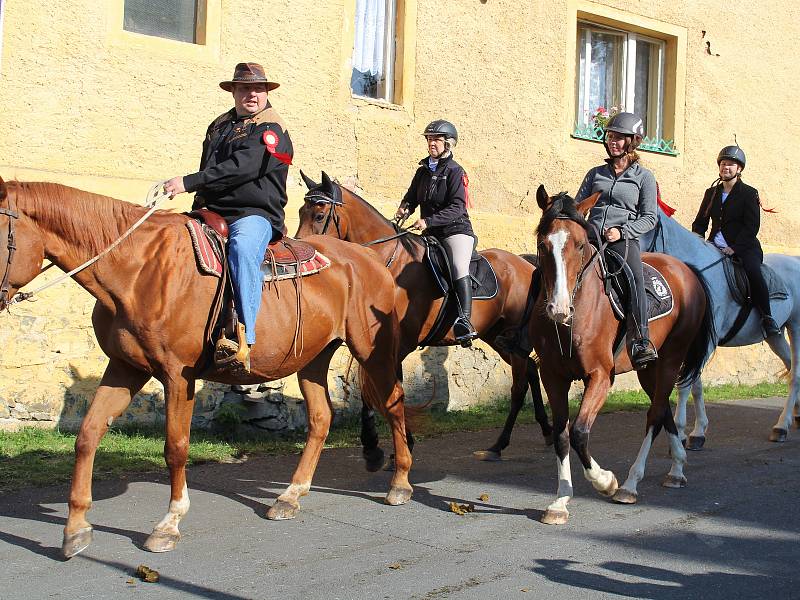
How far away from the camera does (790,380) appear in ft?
34.8

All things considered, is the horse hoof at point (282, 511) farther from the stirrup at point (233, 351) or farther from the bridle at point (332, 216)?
the bridle at point (332, 216)

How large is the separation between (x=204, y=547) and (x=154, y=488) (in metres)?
1.76

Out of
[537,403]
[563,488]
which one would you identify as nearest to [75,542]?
[563,488]

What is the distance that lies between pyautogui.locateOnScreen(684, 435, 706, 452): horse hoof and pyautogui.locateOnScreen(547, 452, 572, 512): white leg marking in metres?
3.47

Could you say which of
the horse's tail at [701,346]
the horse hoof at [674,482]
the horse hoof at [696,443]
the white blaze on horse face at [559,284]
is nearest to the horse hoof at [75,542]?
the white blaze on horse face at [559,284]

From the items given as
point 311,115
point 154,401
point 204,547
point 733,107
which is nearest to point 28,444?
point 154,401

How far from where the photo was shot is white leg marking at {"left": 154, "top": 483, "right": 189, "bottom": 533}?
18.7 feet

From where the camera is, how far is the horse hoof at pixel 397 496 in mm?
7000

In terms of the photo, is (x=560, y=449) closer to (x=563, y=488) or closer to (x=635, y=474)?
(x=563, y=488)

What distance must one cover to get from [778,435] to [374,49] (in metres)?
6.72

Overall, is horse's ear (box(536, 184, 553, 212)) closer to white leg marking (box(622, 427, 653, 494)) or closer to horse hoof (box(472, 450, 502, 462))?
white leg marking (box(622, 427, 653, 494))

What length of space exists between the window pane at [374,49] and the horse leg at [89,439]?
648 centimetres

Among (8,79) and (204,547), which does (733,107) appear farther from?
(204,547)

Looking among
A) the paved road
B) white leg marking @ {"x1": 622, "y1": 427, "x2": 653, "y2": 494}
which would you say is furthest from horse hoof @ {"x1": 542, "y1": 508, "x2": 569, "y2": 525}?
white leg marking @ {"x1": 622, "y1": 427, "x2": 653, "y2": 494}
